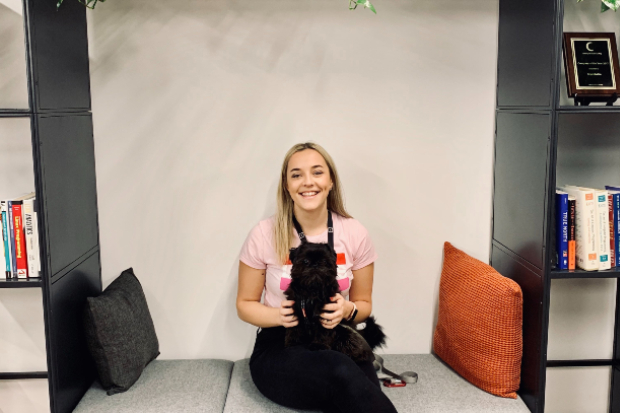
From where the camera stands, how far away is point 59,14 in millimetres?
2244

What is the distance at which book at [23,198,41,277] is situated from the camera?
217 cm

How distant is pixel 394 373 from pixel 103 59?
6.08 feet

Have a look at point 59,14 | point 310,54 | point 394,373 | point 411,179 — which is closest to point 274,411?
point 394,373

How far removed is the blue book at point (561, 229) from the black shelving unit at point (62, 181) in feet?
6.22

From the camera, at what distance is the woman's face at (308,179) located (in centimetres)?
231

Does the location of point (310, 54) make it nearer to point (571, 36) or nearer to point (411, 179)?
point (411, 179)

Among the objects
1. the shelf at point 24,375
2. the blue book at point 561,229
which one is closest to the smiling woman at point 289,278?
the blue book at point 561,229

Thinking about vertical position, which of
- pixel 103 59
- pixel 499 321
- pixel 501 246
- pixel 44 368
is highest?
pixel 103 59

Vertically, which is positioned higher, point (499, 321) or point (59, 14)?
point (59, 14)

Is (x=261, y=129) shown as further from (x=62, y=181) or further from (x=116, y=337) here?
(x=116, y=337)

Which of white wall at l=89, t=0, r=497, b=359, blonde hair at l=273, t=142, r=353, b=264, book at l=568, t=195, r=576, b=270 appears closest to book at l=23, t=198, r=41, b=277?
white wall at l=89, t=0, r=497, b=359

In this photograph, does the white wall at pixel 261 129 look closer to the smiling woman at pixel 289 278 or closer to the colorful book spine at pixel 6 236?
the smiling woman at pixel 289 278

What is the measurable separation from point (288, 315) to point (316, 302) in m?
0.13

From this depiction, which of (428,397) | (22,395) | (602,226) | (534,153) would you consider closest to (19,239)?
(22,395)
